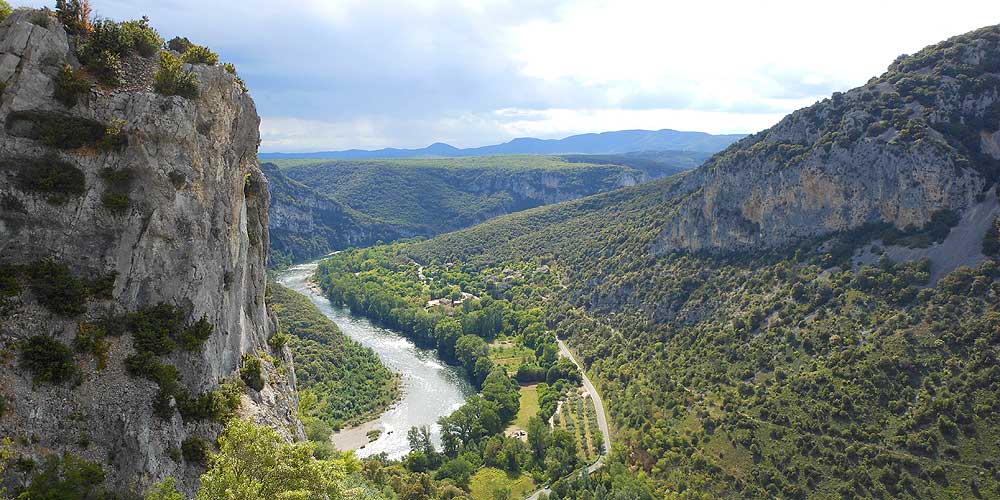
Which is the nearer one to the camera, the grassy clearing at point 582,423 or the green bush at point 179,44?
the green bush at point 179,44

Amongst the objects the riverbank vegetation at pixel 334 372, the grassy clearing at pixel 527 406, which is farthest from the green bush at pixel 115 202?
the grassy clearing at pixel 527 406

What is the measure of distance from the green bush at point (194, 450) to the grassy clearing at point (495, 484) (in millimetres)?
42563

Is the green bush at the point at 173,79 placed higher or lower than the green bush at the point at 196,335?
higher

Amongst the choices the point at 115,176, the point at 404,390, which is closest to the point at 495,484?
the point at 404,390

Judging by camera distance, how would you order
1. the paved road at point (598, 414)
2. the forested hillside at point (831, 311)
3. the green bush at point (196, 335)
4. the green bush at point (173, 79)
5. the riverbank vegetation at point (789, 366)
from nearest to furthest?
1. the green bush at point (196, 335)
2. the green bush at point (173, 79)
3. the riverbank vegetation at point (789, 366)
4. the forested hillside at point (831, 311)
5. the paved road at point (598, 414)

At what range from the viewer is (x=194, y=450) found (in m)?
24.0

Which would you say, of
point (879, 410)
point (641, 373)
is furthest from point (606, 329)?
point (879, 410)

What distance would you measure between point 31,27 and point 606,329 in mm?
91706

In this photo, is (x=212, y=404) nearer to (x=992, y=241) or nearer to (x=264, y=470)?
(x=264, y=470)

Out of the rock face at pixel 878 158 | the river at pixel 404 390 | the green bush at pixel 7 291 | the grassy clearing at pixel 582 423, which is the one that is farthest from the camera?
the river at pixel 404 390

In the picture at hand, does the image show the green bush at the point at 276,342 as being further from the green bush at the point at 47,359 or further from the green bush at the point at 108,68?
the green bush at the point at 108,68

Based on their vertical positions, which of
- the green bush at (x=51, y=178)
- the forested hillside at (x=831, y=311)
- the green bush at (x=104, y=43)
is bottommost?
the forested hillside at (x=831, y=311)

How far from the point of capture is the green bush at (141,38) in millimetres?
28203

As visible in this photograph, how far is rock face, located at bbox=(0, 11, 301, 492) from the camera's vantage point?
21.5 metres
